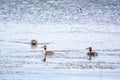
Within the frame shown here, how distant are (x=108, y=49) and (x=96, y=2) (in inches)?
2034

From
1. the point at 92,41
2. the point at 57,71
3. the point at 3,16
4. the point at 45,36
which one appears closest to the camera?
the point at 57,71

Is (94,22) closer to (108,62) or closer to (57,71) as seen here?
(108,62)

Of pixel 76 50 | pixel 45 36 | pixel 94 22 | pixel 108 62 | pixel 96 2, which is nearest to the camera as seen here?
pixel 108 62

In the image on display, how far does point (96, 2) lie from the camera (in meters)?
91.3

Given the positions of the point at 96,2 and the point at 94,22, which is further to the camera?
the point at 96,2

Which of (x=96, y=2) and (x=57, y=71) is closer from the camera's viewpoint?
(x=57, y=71)

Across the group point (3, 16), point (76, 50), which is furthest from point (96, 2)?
point (76, 50)

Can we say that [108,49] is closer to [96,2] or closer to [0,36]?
[0,36]

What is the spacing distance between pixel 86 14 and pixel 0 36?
1004 inches

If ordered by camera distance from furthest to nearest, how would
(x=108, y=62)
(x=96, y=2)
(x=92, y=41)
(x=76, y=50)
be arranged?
(x=96, y=2) < (x=92, y=41) < (x=76, y=50) < (x=108, y=62)

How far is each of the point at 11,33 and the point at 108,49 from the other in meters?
12.0

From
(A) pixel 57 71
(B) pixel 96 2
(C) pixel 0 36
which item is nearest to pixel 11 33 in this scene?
(C) pixel 0 36

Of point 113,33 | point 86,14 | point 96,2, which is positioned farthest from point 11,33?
point 96,2

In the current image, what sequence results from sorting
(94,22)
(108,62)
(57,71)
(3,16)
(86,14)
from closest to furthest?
(57,71), (108,62), (94,22), (3,16), (86,14)
